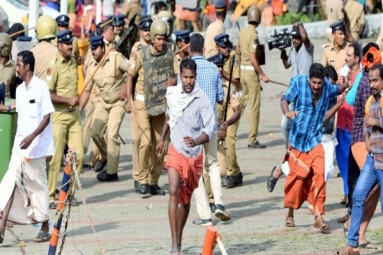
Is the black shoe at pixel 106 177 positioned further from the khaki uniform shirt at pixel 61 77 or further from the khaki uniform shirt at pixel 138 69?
the khaki uniform shirt at pixel 61 77

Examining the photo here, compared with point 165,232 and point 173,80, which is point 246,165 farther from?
point 165,232

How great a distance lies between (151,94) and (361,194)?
14.9 feet

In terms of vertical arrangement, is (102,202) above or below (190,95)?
below

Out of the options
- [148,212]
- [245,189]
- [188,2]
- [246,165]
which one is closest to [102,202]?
[148,212]

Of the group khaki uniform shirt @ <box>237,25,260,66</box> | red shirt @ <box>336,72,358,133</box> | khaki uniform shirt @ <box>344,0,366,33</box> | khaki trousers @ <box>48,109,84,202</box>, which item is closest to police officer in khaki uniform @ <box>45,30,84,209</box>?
khaki trousers @ <box>48,109,84,202</box>

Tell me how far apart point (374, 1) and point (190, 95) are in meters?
Result: 16.8

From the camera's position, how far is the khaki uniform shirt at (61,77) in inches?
563

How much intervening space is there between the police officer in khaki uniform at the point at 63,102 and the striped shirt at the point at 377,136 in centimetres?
434

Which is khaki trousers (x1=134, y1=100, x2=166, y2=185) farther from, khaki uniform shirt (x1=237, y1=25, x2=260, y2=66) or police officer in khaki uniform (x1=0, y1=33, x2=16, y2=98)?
khaki uniform shirt (x1=237, y1=25, x2=260, y2=66)

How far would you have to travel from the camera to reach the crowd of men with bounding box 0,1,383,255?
11734mm

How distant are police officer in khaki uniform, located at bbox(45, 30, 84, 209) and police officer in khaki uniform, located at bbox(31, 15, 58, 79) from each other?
0.56m

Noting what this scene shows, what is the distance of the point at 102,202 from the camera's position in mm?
→ 15039

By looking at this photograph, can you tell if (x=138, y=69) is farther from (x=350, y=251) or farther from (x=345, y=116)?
(x=350, y=251)

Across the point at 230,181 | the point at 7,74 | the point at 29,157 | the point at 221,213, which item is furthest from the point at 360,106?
the point at 7,74
